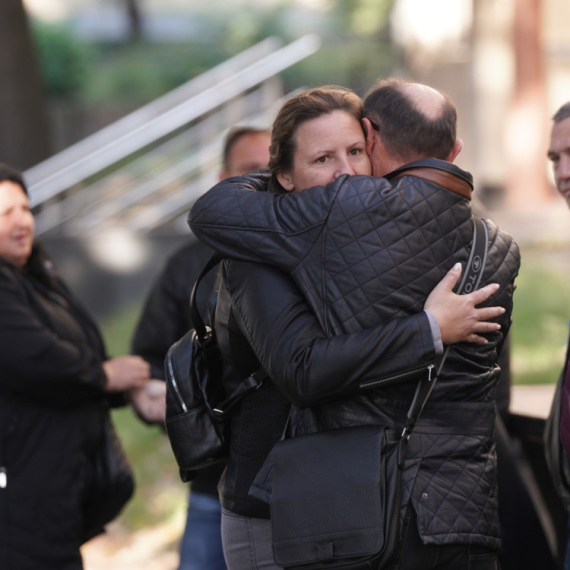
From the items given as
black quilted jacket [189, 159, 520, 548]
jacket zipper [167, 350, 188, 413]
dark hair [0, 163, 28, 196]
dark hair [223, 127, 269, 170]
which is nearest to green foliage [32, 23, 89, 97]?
dark hair [0, 163, 28, 196]

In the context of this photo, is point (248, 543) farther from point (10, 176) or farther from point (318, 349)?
point (10, 176)

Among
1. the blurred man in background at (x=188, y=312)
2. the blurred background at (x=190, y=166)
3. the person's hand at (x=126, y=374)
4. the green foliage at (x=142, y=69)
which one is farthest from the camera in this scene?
the green foliage at (x=142, y=69)

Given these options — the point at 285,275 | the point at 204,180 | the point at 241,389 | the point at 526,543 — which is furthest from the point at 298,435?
the point at 204,180

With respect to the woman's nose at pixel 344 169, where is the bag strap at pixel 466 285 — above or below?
below

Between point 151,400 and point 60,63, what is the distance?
15560mm

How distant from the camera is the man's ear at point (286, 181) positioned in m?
2.24

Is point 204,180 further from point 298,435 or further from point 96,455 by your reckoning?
point 298,435

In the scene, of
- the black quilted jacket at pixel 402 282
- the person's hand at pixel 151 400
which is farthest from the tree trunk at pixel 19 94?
the black quilted jacket at pixel 402 282

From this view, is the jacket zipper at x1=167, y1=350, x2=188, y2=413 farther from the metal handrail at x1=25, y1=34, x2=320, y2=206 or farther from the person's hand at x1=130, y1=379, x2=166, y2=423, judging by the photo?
the metal handrail at x1=25, y1=34, x2=320, y2=206

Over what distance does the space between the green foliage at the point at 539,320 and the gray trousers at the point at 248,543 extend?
14.2 ft

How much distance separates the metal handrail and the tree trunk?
27 centimetres

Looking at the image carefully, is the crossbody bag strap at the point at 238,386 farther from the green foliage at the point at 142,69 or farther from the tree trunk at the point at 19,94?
the green foliage at the point at 142,69

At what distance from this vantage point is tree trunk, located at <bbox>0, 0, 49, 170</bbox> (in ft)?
24.5

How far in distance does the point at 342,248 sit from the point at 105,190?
7496 mm
